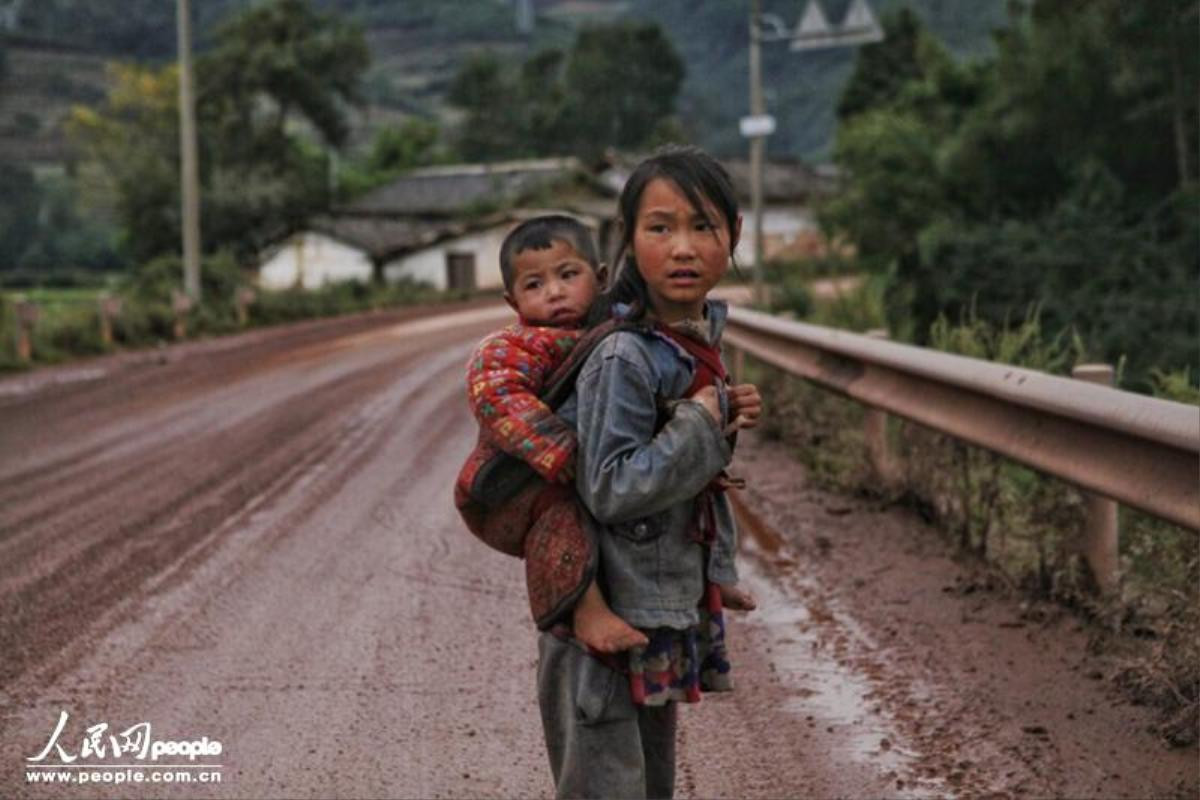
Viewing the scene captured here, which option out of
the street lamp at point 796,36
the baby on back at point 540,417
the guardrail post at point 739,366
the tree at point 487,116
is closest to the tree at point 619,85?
the tree at point 487,116

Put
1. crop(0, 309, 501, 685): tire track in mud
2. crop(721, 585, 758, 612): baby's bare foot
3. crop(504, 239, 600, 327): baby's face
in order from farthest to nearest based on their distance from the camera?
crop(0, 309, 501, 685): tire track in mud, crop(721, 585, 758, 612): baby's bare foot, crop(504, 239, 600, 327): baby's face

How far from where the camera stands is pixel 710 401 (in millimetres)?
2986

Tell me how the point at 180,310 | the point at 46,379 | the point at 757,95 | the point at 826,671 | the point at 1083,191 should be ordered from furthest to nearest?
Answer: the point at 757,95 → the point at 180,310 → the point at 1083,191 → the point at 46,379 → the point at 826,671

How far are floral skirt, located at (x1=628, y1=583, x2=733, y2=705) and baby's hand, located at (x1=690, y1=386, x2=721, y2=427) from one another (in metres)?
0.37

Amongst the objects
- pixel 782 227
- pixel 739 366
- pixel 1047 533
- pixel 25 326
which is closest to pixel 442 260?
pixel 782 227

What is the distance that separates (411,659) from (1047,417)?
2.35m

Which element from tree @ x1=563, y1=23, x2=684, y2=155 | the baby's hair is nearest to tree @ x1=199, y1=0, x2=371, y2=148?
tree @ x1=563, y1=23, x2=684, y2=155

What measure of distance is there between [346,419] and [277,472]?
3.40 m

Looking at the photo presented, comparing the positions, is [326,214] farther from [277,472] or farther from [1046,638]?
[1046,638]

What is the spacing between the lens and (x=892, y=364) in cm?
768

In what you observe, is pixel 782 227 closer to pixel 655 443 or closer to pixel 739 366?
pixel 739 366

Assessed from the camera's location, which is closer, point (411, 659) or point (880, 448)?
point (411, 659)

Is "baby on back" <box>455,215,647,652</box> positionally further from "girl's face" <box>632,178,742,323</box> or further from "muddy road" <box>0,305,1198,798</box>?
"muddy road" <box>0,305,1198,798</box>

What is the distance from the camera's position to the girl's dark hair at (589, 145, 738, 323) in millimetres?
3016
